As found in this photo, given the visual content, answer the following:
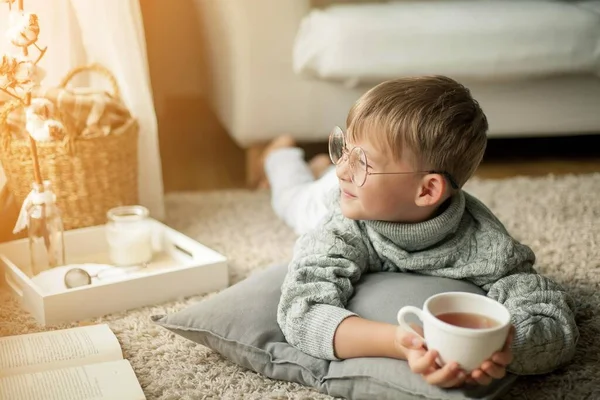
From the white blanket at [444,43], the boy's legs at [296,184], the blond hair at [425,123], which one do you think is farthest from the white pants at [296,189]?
the blond hair at [425,123]

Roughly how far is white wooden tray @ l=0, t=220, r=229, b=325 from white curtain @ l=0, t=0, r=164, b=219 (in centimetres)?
23

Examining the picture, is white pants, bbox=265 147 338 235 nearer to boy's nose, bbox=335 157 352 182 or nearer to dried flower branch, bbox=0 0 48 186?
boy's nose, bbox=335 157 352 182

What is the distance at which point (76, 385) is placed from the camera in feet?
3.90

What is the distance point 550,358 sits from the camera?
1.21m

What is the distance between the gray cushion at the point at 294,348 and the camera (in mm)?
1147

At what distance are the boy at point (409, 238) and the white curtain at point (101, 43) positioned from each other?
0.79m

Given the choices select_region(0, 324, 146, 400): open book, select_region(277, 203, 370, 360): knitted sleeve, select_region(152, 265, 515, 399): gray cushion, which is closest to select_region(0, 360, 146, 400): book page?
select_region(0, 324, 146, 400): open book

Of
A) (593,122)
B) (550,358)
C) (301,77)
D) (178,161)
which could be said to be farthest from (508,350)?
(178,161)

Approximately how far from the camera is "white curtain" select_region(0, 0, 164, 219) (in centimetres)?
A: 186

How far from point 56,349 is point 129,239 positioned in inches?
16.2

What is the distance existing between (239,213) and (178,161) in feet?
2.33

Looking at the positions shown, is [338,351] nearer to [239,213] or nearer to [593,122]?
[239,213]

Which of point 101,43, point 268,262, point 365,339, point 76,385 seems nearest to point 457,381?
point 365,339

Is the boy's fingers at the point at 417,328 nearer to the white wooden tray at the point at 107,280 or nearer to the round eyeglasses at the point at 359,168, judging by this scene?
the round eyeglasses at the point at 359,168
